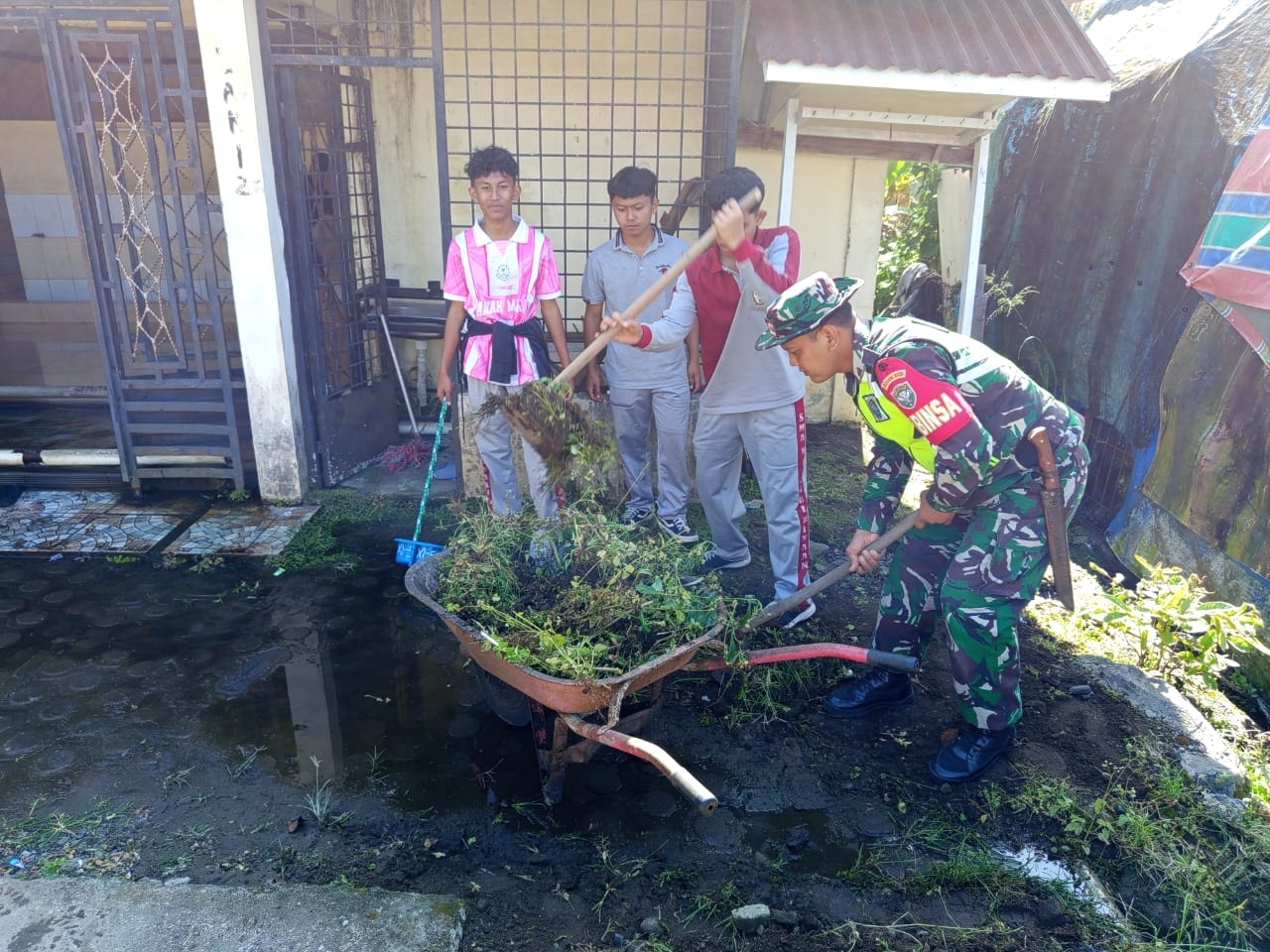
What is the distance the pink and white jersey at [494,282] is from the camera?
445cm

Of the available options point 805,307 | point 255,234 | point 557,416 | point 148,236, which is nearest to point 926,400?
point 805,307

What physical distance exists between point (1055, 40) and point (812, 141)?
1679 mm

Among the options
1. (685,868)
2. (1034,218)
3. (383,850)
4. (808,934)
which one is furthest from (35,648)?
(1034,218)

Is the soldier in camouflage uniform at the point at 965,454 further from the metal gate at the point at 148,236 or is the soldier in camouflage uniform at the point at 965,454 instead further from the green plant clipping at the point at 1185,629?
the metal gate at the point at 148,236

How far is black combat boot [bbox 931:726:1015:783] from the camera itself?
3.15 metres

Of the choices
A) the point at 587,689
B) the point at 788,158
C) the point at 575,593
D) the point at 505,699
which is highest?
the point at 788,158

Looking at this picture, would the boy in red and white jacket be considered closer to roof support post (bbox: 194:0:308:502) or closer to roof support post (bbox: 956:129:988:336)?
roof support post (bbox: 956:129:988:336)

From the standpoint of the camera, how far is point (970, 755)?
317cm

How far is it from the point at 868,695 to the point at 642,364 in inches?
84.3

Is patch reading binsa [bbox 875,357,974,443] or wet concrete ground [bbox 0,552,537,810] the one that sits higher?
patch reading binsa [bbox 875,357,974,443]

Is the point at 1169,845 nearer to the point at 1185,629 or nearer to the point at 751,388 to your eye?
the point at 1185,629

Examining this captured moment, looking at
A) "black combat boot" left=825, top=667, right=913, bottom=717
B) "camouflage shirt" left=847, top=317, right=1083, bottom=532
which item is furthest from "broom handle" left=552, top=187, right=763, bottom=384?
"black combat boot" left=825, top=667, right=913, bottom=717

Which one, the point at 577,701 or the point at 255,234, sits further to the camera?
the point at 255,234

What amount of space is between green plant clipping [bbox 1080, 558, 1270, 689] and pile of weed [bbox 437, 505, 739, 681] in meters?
2.06
